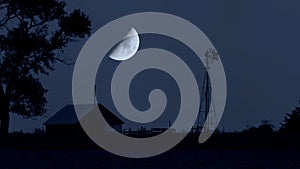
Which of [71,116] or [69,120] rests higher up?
[71,116]

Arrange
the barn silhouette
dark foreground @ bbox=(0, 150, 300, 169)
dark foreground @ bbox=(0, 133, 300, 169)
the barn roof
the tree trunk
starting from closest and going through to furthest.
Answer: dark foreground @ bbox=(0, 150, 300, 169), dark foreground @ bbox=(0, 133, 300, 169), the tree trunk, the barn silhouette, the barn roof

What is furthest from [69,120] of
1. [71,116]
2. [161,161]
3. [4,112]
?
[161,161]

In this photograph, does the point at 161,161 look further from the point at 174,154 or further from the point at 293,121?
the point at 293,121

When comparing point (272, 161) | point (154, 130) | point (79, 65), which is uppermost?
point (79, 65)

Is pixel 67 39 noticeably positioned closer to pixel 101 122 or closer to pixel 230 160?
pixel 101 122

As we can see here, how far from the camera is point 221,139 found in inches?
1639

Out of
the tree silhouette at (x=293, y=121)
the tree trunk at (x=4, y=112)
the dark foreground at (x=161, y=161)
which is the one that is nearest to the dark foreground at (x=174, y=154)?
the dark foreground at (x=161, y=161)

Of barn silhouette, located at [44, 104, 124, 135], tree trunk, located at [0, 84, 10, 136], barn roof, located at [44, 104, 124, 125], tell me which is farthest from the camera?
barn roof, located at [44, 104, 124, 125]

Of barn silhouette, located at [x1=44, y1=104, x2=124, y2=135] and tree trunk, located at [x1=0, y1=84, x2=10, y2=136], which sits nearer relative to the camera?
tree trunk, located at [x1=0, y1=84, x2=10, y2=136]

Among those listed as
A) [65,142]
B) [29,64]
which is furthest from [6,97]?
[65,142]

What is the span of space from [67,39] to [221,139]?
49.5 feet

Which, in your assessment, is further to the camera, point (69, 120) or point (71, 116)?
point (71, 116)

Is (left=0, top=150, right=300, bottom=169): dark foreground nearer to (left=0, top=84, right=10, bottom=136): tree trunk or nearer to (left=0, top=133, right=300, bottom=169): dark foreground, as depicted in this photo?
(left=0, top=133, right=300, bottom=169): dark foreground

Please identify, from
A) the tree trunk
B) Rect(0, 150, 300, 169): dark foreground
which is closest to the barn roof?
the tree trunk
